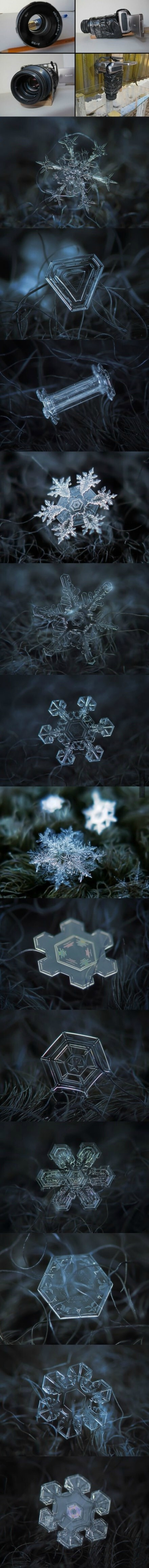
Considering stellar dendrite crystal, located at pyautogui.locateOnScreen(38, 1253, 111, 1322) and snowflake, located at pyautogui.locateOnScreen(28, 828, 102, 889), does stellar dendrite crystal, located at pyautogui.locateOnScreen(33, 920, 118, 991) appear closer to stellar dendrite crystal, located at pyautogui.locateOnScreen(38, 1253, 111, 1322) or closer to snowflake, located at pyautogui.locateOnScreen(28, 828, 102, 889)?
snowflake, located at pyautogui.locateOnScreen(28, 828, 102, 889)

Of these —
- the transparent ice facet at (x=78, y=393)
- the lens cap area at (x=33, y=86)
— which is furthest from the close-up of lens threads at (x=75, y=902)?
the lens cap area at (x=33, y=86)

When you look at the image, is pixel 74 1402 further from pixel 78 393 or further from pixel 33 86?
pixel 33 86

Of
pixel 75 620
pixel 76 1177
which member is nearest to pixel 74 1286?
pixel 76 1177

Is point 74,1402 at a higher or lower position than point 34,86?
lower

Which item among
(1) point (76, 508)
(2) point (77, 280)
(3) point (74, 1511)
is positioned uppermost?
(2) point (77, 280)

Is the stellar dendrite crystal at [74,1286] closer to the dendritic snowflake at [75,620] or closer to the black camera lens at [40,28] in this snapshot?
the dendritic snowflake at [75,620]
